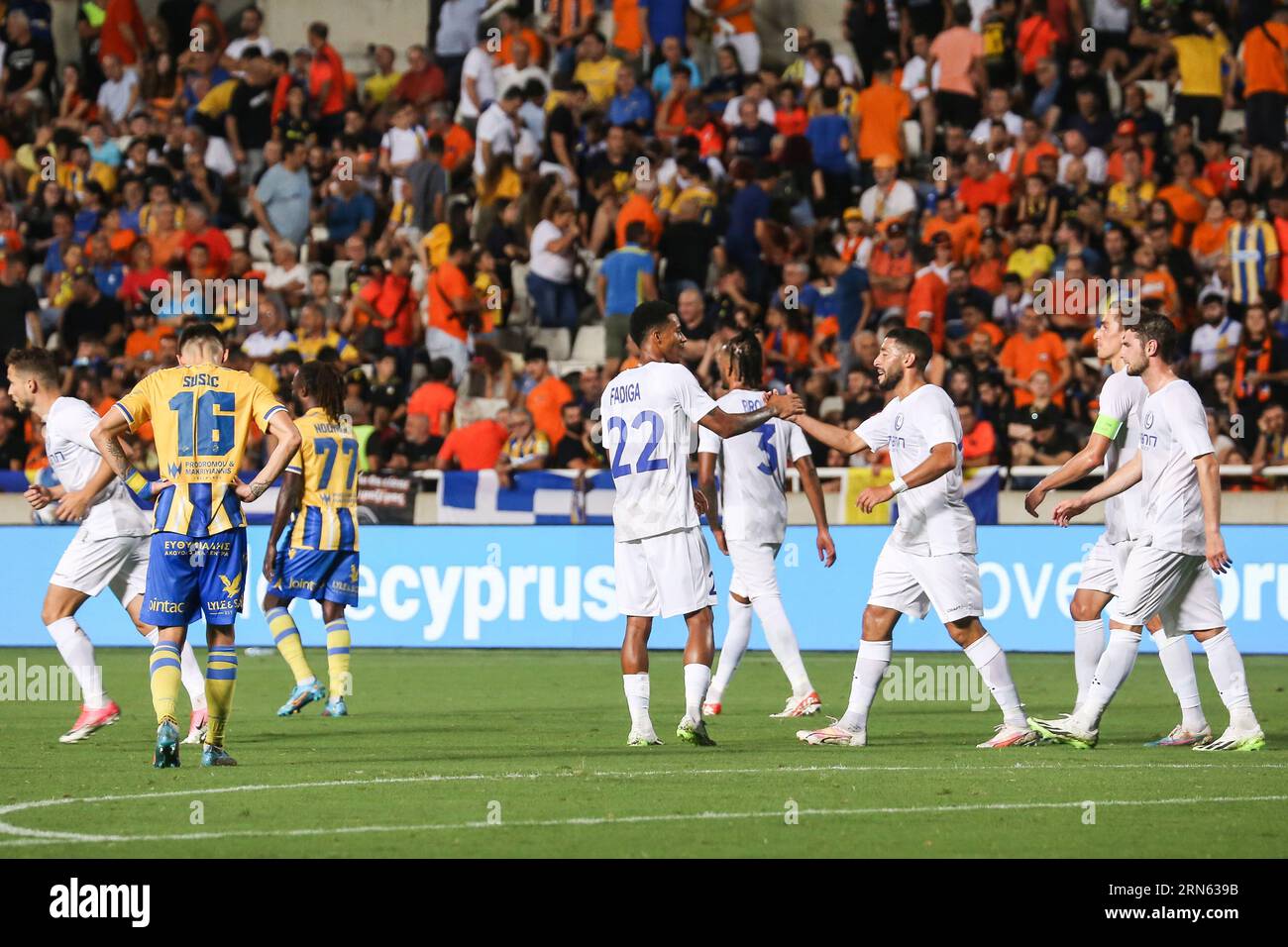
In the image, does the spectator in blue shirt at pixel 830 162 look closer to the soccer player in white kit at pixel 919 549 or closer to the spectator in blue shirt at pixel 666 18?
the spectator in blue shirt at pixel 666 18

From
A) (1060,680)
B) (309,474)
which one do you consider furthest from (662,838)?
(1060,680)

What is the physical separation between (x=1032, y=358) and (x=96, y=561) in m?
11.2

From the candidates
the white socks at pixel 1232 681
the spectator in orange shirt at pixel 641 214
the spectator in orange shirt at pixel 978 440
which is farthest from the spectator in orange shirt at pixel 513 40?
the white socks at pixel 1232 681

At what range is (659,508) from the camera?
1075 centimetres

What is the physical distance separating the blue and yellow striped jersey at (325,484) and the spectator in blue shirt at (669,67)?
12.3 meters

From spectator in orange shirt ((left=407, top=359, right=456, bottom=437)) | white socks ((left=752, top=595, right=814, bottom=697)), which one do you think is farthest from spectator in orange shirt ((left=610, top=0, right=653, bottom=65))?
white socks ((left=752, top=595, right=814, bottom=697))

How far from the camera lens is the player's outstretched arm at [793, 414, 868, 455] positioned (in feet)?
35.0

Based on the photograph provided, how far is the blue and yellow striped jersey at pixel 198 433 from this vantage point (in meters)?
9.82

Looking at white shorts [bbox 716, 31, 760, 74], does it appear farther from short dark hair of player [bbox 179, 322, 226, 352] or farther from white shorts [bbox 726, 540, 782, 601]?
short dark hair of player [bbox 179, 322, 226, 352]

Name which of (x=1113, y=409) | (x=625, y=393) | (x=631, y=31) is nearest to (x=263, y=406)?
(x=625, y=393)

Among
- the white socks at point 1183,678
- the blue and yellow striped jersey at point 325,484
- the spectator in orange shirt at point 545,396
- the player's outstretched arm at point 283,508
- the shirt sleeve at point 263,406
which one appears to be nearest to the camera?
the shirt sleeve at point 263,406

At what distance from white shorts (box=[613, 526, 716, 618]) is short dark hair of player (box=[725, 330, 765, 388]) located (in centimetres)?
179

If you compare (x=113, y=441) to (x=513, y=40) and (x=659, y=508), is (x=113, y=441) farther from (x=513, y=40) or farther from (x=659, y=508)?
(x=513, y=40)
